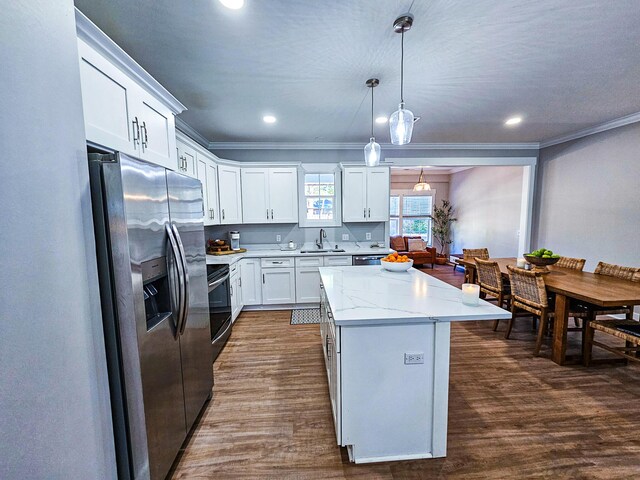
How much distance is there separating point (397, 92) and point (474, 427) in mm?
2952

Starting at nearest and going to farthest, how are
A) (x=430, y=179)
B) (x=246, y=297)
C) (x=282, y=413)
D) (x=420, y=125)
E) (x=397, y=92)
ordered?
(x=282, y=413), (x=397, y=92), (x=420, y=125), (x=246, y=297), (x=430, y=179)

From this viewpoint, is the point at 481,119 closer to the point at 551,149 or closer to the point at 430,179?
the point at 551,149

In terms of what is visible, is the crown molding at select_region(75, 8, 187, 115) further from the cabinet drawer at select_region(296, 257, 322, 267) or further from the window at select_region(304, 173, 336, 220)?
the window at select_region(304, 173, 336, 220)

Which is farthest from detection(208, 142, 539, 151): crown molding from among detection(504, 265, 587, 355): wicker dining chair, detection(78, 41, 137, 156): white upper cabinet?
detection(78, 41, 137, 156): white upper cabinet

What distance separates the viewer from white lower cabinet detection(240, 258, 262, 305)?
13.0 feet

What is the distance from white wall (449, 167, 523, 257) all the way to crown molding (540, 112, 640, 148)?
1.14 m

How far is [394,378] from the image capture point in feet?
5.04

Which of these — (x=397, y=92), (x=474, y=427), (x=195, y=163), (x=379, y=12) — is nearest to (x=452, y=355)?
(x=474, y=427)

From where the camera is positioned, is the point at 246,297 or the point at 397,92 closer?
the point at 397,92

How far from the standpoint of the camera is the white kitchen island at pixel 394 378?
1.50 metres

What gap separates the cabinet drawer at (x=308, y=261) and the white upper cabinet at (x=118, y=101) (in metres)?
2.40

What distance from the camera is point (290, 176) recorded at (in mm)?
4258

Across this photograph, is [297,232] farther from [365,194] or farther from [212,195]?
[212,195]

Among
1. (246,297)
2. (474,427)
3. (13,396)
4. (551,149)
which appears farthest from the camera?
(551,149)
